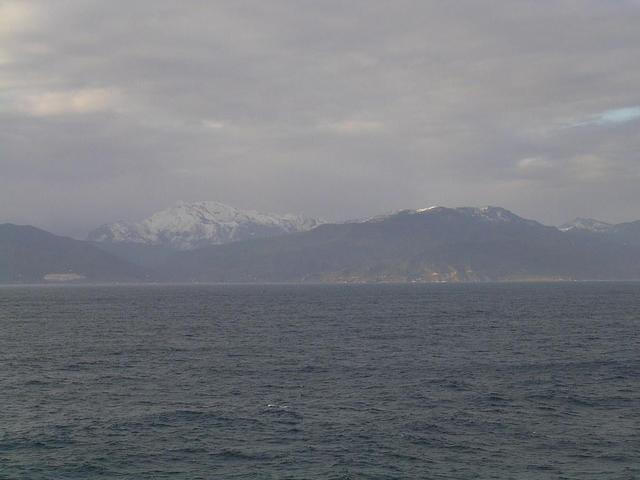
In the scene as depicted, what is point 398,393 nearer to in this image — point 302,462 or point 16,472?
point 302,462

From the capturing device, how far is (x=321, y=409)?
8019 centimetres

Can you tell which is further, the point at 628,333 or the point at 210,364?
the point at 628,333

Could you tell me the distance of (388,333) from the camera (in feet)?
543

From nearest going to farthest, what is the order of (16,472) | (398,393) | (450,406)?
(16,472)
(450,406)
(398,393)

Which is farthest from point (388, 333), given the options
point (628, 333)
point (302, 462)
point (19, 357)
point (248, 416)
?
point (302, 462)

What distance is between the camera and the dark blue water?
60781 mm

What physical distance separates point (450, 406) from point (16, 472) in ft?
149

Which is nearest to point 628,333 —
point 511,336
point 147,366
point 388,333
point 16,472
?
point 511,336

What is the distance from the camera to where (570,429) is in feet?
237

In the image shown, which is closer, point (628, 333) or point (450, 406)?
point (450, 406)

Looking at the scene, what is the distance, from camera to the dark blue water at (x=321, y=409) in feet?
199

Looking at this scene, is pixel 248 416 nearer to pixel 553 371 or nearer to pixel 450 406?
pixel 450 406

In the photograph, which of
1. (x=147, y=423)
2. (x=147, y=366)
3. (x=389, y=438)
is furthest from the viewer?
(x=147, y=366)

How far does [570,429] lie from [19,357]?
91582mm
